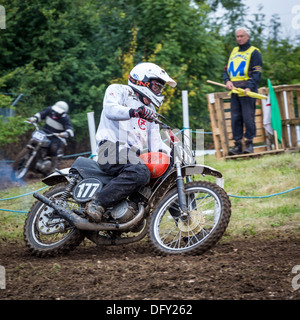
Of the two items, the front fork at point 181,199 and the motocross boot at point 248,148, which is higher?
the motocross boot at point 248,148

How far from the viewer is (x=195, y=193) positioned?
5.12 m

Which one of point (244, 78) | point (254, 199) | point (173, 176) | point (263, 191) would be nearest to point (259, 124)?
point (244, 78)

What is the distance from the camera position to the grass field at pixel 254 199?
645cm

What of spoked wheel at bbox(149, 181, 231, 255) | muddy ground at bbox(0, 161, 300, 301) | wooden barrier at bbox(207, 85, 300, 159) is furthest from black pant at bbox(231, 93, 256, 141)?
spoked wheel at bbox(149, 181, 231, 255)

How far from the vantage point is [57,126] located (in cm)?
1141

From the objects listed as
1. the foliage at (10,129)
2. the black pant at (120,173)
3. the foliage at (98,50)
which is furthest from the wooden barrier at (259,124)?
the black pant at (120,173)

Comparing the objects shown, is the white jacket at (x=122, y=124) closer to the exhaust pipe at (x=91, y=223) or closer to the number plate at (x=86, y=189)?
the number plate at (x=86, y=189)

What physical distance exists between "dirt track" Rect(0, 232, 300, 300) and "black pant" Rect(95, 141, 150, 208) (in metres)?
0.66

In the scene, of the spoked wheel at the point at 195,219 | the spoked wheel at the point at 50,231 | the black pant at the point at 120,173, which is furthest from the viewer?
the spoked wheel at the point at 50,231

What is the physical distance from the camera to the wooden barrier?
1037 centimetres

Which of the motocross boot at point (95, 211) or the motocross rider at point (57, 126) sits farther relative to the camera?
the motocross rider at point (57, 126)

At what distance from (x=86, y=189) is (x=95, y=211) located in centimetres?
32

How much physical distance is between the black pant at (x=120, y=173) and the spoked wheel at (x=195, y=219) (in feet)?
1.18

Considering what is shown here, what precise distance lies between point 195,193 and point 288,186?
10.8 feet
